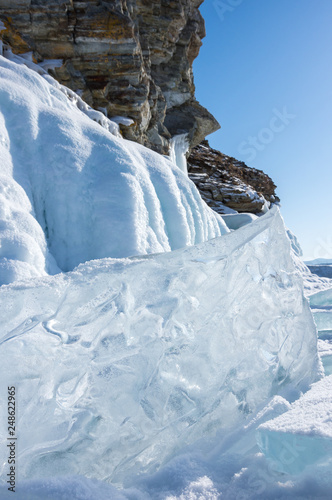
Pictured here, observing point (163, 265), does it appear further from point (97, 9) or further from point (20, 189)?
point (97, 9)

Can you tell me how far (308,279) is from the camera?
37.4ft

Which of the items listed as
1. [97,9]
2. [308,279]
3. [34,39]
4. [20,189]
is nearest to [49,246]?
[20,189]

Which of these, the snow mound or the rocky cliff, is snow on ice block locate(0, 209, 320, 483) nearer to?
the snow mound

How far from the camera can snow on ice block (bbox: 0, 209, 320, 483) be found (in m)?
1.26

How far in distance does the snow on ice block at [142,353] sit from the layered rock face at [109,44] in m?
7.45

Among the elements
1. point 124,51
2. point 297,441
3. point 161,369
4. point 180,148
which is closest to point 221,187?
point 180,148

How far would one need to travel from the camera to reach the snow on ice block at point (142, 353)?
1.26 metres

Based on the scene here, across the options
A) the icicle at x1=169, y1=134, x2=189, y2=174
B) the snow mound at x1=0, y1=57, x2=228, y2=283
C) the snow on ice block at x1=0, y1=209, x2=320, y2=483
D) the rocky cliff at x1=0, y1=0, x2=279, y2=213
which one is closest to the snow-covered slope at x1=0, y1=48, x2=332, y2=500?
the snow on ice block at x1=0, y1=209, x2=320, y2=483

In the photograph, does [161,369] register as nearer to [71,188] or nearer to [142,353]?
[142,353]

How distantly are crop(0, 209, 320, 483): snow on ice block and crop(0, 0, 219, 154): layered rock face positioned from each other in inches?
293

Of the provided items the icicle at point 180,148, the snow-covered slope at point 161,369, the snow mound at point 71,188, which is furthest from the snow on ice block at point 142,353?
the icicle at point 180,148

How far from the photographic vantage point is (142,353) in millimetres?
1446

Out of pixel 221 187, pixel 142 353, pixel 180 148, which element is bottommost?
pixel 142 353

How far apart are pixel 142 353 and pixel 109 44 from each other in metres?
8.83
